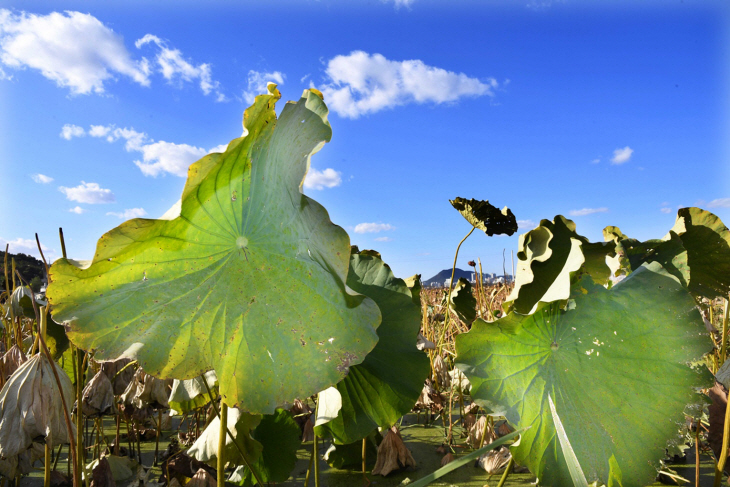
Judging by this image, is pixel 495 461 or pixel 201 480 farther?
pixel 495 461

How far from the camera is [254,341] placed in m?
0.57

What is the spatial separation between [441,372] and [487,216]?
4.14 ft

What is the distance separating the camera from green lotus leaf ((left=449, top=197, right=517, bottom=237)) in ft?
3.82

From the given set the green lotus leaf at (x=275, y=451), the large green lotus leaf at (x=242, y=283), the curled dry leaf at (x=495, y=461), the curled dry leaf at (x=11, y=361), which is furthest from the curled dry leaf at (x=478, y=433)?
the curled dry leaf at (x=11, y=361)

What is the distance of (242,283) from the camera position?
59 cm

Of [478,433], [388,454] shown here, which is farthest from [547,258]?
[478,433]

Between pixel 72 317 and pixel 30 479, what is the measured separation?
147cm

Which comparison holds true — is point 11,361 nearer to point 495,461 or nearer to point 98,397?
point 98,397

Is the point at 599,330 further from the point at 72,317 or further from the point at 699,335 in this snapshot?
the point at 72,317

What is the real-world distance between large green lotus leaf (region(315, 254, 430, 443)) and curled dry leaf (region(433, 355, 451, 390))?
1.45 metres

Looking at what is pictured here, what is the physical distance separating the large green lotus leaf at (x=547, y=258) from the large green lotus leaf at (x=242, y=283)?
0.33 metres

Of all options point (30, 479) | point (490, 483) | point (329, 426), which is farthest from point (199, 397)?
point (490, 483)

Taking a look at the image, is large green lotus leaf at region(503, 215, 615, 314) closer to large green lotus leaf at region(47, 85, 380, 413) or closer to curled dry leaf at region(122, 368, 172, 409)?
large green lotus leaf at region(47, 85, 380, 413)

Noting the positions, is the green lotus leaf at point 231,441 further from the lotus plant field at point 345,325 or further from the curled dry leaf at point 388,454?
the curled dry leaf at point 388,454
